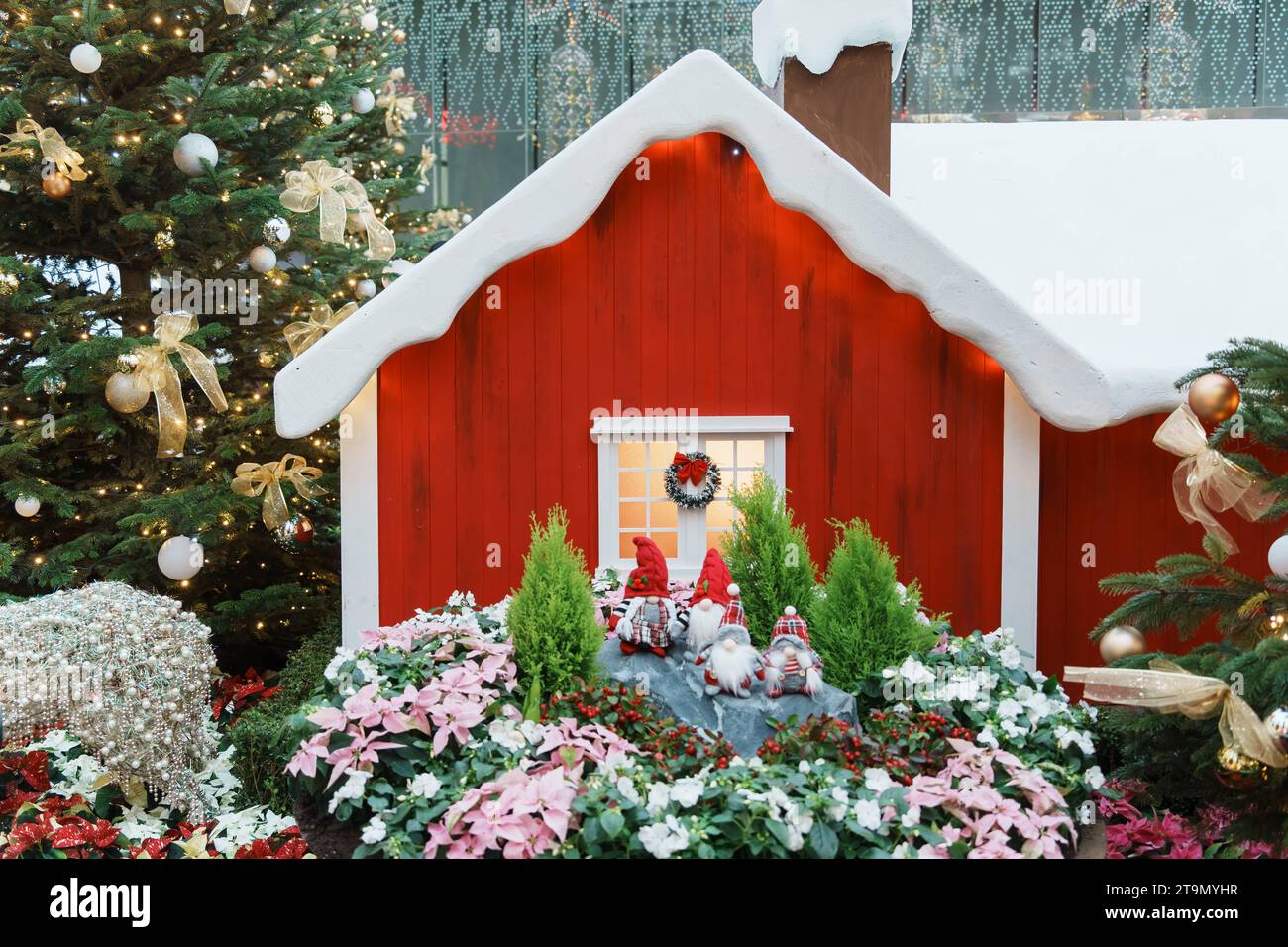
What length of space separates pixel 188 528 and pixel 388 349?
2375 millimetres

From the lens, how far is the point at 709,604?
4512 mm

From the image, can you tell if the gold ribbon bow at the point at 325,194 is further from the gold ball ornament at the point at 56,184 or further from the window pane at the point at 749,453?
the window pane at the point at 749,453

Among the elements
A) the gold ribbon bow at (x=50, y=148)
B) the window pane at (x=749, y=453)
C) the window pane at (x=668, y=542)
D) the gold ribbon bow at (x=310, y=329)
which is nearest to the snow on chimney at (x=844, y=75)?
the window pane at (x=749, y=453)

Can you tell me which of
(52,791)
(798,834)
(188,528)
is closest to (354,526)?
(188,528)

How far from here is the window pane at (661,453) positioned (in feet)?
19.8

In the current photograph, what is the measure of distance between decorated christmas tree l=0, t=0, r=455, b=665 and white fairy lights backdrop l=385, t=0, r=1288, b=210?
5283 mm

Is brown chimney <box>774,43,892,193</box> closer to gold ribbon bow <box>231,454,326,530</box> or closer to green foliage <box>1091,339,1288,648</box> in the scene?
green foliage <box>1091,339,1288,648</box>

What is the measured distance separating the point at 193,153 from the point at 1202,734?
668 cm

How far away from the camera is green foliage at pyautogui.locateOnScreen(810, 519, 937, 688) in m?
4.63

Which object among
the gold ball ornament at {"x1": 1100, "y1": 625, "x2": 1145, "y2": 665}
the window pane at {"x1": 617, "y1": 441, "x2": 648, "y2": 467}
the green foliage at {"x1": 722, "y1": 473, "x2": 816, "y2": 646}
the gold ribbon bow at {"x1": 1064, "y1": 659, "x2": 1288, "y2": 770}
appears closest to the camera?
the gold ribbon bow at {"x1": 1064, "y1": 659, "x2": 1288, "y2": 770}

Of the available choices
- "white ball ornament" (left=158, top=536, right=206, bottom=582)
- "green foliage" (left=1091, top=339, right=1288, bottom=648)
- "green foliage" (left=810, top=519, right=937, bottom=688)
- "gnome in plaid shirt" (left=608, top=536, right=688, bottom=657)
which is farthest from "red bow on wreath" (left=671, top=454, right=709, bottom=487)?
"white ball ornament" (left=158, top=536, right=206, bottom=582)

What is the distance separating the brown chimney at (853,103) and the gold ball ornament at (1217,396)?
10.8ft

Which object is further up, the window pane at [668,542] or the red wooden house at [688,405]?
the red wooden house at [688,405]

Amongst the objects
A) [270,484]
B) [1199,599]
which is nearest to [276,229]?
[270,484]
